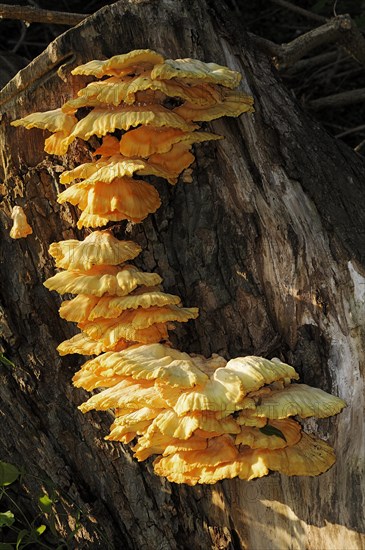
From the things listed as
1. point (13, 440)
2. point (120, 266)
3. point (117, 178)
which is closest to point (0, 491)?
point (13, 440)

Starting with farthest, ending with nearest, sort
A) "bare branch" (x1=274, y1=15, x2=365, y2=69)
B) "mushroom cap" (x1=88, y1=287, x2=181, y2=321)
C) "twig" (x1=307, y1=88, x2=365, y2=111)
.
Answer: "twig" (x1=307, y1=88, x2=365, y2=111) → "bare branch" (x1=274, y1=15, x2=365, y2=69) → "mushroom cap" (x1=88, y1=287, x2=181, y2=321)

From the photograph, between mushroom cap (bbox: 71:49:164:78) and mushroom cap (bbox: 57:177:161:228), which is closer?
mushroom cap (bbox: 71:49:164:78)

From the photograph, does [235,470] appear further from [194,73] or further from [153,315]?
[194,73]

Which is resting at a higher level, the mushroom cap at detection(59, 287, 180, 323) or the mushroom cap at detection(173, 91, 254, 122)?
the mushroom cap at detection(173, 91, 254, 122)

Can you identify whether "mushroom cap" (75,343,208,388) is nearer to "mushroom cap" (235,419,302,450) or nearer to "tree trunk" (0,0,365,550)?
"mushroom cap" (235,419,302,450)

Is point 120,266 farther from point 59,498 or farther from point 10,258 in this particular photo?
point 59,498

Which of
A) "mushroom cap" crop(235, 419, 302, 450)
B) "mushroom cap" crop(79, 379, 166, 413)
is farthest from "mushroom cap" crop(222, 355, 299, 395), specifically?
"mushroom cap" crop(79, 379, 166, 413)

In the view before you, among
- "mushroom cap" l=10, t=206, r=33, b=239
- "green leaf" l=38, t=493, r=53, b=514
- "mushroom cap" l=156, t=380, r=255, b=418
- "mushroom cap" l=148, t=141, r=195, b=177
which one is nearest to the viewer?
"mushroom cap" l=156, t=380, r=255, b=418
